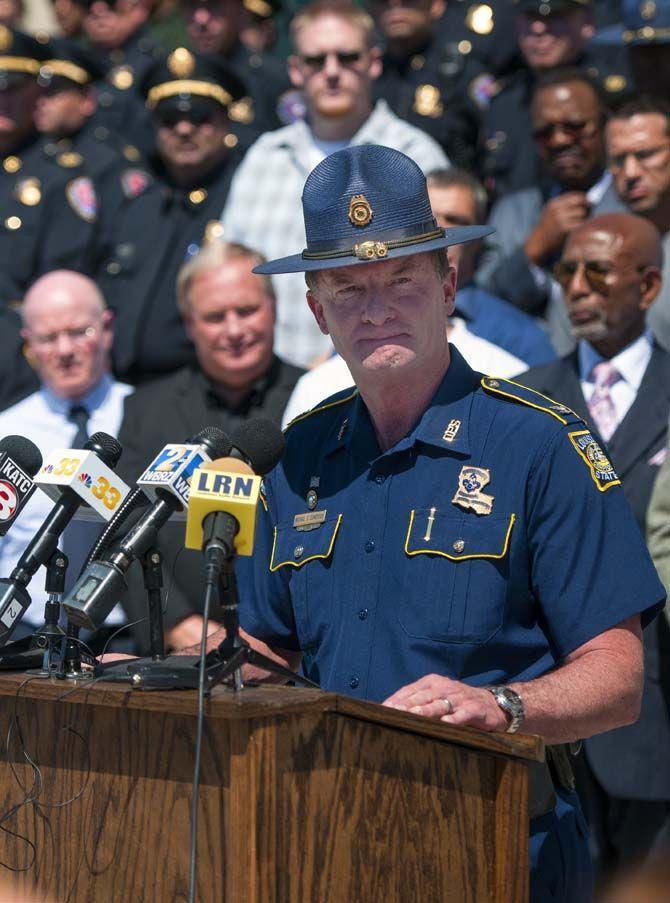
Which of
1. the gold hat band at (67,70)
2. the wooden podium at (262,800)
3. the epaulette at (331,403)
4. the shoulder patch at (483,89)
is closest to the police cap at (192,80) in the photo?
the gold hat band at (67,70)

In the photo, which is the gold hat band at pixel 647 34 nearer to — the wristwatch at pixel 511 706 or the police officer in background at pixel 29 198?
the police officer in background at pixel 29 198

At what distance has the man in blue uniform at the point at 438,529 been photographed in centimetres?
274

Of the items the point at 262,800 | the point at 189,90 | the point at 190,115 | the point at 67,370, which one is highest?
the point at 189,90

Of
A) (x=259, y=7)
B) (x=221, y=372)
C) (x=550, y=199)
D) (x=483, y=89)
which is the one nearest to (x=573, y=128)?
(x=550, y=199)

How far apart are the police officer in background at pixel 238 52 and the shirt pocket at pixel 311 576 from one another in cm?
587

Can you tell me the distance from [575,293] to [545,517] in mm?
2889

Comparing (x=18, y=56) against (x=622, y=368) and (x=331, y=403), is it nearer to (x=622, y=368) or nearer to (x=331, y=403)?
(x=622, y=368)

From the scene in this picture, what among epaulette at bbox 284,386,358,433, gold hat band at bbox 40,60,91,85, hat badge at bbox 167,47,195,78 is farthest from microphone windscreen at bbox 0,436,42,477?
gold hat band at bbox 40,60,91,85

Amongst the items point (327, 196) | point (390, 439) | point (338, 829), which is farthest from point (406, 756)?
point (327, 196)

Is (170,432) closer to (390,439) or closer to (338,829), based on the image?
(390,439)

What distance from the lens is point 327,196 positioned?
297cm

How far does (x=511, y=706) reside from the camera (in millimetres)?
2527

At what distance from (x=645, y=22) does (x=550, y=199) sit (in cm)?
109

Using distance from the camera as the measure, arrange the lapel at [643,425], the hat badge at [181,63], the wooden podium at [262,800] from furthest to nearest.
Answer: the hat badge at [181,63] → the lapel at [643,425] → the wooden podium at [262,800]
